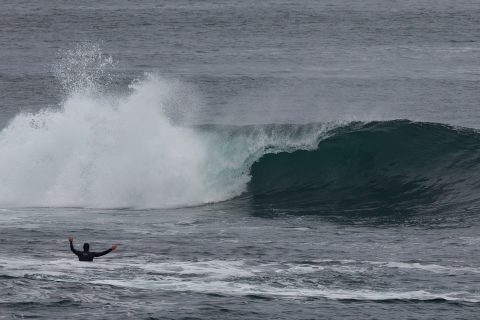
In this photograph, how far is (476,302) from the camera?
2636cm

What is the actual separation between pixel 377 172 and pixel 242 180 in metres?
5.07

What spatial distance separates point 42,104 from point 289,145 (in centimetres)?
2139

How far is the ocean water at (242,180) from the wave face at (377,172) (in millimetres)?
81

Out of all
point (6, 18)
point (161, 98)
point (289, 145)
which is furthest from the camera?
point (6, 18)

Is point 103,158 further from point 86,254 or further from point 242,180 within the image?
point 86,254

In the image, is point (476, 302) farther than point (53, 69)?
No

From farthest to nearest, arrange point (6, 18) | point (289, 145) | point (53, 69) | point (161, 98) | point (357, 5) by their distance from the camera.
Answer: point (357, 5), point (6, 18), point (53, 69), point (161, 98), point (289, 145)

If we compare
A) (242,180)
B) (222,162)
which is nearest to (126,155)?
(222,162)

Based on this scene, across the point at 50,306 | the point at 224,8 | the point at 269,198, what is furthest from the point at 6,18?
the point at 50,306

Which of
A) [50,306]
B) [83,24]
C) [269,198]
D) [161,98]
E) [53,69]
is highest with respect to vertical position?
[83,24]

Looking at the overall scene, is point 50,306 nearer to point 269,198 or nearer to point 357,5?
point 269,198

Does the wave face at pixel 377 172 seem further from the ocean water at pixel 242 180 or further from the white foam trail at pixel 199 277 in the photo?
the white foam trail at pixel 199 277

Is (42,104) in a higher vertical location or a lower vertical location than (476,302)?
higher

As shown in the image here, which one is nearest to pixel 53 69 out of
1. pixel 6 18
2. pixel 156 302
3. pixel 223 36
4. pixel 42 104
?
pixel 42 104
